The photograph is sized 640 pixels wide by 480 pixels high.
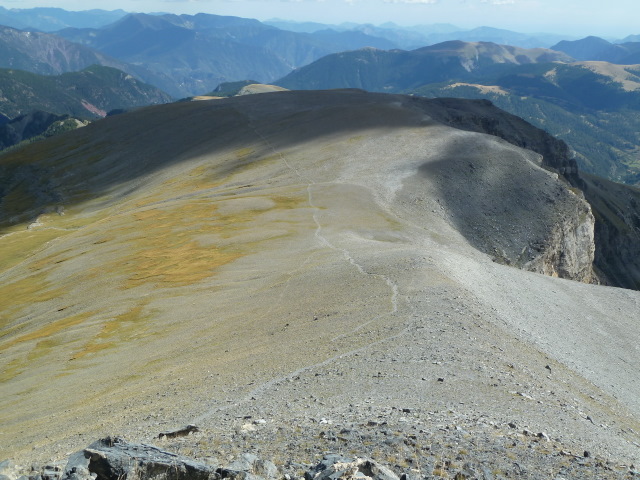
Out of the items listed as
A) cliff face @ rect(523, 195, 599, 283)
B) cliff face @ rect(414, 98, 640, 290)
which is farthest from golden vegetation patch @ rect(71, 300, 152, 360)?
cliff face @ rect(414, 98, 640, 290)

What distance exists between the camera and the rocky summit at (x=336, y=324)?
25703mm

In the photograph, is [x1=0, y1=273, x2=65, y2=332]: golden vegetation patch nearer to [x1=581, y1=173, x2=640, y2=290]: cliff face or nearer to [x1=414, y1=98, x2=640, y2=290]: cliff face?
[x1=414, y1=98, x2=640, y2=290]: cliff face

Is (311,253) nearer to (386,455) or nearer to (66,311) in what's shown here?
(66,311)

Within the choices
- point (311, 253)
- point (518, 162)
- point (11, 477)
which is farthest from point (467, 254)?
point (11, 477)

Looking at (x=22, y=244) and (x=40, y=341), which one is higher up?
(x=40, y=341)

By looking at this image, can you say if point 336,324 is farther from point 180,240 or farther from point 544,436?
point 180,240

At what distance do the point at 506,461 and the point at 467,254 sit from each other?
5376cm

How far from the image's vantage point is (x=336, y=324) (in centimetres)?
4409

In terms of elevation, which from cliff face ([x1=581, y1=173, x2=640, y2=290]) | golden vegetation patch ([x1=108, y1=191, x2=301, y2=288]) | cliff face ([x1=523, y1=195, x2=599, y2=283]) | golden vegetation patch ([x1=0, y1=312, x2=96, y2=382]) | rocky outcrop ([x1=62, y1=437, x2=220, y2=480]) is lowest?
cliff face ([x1=581, y1=173, x2=640, y2=290])

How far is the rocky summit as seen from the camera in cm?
2570

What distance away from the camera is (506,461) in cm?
2338

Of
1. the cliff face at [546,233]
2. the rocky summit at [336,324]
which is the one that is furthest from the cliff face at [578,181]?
the rocky summit at [336,324]

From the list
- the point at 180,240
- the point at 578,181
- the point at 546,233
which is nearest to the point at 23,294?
the point at 180,240

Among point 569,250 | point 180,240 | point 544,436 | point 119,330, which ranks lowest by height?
point 569,250
